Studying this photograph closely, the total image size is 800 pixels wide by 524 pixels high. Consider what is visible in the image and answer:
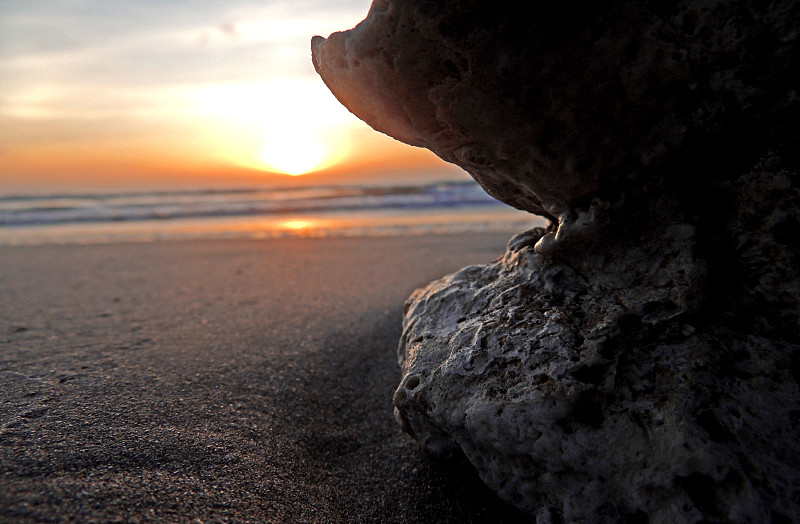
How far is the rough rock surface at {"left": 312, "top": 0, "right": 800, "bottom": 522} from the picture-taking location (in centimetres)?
100

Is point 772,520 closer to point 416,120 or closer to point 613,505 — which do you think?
point 613,505

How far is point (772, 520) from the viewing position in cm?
90

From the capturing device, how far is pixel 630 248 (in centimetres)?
129

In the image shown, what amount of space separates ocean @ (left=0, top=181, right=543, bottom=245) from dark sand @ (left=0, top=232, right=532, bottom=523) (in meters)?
3.66

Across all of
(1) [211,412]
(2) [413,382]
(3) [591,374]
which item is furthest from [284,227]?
(3) [591,374]

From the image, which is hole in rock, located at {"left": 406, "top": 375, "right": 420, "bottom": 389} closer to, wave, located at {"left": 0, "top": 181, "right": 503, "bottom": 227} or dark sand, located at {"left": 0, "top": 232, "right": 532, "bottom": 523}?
dark sand, located at {"left": 0, "top": 232, "right": 532, "bottom": 523}

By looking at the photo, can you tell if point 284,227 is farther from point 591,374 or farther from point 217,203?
point 591,374

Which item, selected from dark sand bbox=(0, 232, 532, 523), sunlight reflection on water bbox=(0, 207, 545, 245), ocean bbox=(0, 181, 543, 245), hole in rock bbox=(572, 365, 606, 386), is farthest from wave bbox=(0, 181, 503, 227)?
hole in rock bbox=(572, 365, 606, 386)

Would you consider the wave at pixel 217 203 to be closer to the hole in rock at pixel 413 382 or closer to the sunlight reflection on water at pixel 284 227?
the sunlight reflection on water at pixel 284 227

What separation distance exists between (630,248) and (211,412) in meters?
1.40

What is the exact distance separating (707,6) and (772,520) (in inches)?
42.2

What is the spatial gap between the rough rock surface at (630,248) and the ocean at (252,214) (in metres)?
5.12

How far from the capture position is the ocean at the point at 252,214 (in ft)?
22.9

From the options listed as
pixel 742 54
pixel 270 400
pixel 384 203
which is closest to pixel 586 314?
pixel 742 54
